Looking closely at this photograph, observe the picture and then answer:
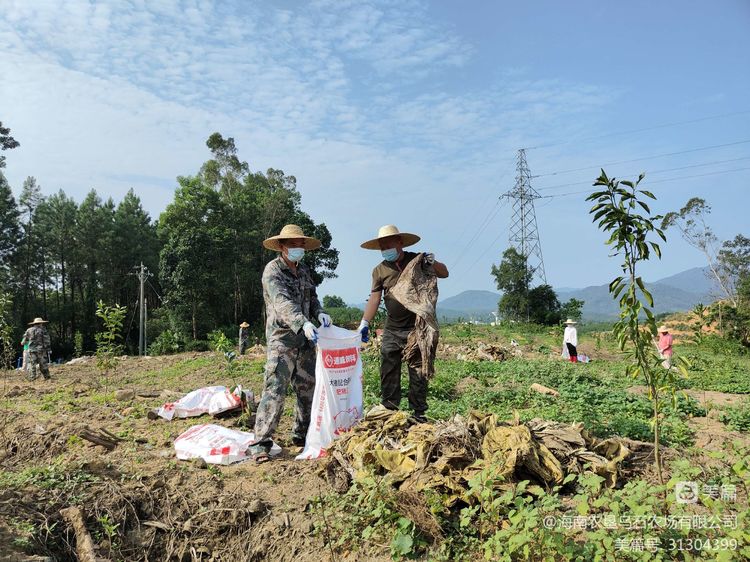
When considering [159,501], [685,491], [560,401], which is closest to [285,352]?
[159,501]

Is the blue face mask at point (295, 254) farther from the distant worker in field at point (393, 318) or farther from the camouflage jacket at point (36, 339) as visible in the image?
the camouflage jacket at point (36, 339)

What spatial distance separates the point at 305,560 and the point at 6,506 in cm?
200

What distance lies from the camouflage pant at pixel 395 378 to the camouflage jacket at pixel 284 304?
0.81 meters

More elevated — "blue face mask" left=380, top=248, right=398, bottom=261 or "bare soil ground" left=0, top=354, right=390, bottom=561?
"blue face mask" left=380, top=248, right=398, bottom=261

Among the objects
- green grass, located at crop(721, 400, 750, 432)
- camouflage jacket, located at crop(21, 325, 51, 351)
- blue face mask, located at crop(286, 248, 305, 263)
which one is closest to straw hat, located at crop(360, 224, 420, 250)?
blue face mask, located at crop(286, 248, 305, 263)

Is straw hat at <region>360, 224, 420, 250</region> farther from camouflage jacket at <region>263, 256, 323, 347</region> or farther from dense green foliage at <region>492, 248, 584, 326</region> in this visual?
dense green foliage at <region>492, 248, 584, 326</region>

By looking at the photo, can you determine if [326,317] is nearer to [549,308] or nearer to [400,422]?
[400,422]

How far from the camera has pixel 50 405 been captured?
7586 millimetres

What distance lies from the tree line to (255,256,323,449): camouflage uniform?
25.1 meters

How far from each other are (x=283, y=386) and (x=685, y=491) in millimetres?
3141

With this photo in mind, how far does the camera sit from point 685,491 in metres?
2.88

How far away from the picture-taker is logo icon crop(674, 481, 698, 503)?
2.83m

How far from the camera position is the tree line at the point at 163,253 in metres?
32.2

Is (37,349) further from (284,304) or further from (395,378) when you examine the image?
(395,378)
